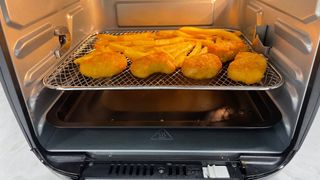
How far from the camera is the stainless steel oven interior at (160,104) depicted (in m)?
0.64

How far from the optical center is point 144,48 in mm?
965

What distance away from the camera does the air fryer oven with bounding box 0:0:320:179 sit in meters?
Answer: 0.61

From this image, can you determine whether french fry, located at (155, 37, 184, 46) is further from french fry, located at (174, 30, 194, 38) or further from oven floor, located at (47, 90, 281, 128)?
oven floor, located at (47, 90, 281, 128)

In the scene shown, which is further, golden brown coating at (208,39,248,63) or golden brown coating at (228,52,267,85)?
golden brown coating at (208,39,248,63)

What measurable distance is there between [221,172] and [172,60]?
1.29ft

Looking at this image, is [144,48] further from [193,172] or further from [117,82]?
[193,172]

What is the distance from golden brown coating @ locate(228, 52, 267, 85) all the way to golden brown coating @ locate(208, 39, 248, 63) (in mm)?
98

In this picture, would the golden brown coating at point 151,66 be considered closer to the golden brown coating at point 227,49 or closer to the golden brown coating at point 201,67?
the golden brown coating at point 201,67

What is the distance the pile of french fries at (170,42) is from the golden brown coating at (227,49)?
0.03 meters

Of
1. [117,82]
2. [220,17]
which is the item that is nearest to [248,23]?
[220,17]

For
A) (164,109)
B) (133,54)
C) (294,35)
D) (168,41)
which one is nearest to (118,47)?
(133,54)

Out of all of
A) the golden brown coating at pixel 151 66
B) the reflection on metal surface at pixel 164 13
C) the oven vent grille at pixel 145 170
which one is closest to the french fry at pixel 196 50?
the golden brown coating at pixel 151 66

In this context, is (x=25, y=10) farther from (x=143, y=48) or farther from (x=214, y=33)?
(x=214, y=33)

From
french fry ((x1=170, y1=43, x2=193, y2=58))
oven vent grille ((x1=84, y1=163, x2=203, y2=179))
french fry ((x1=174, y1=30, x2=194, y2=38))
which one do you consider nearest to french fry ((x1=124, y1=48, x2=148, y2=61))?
french fry ((x1=170, y1=43, x2=193, y2=58))
